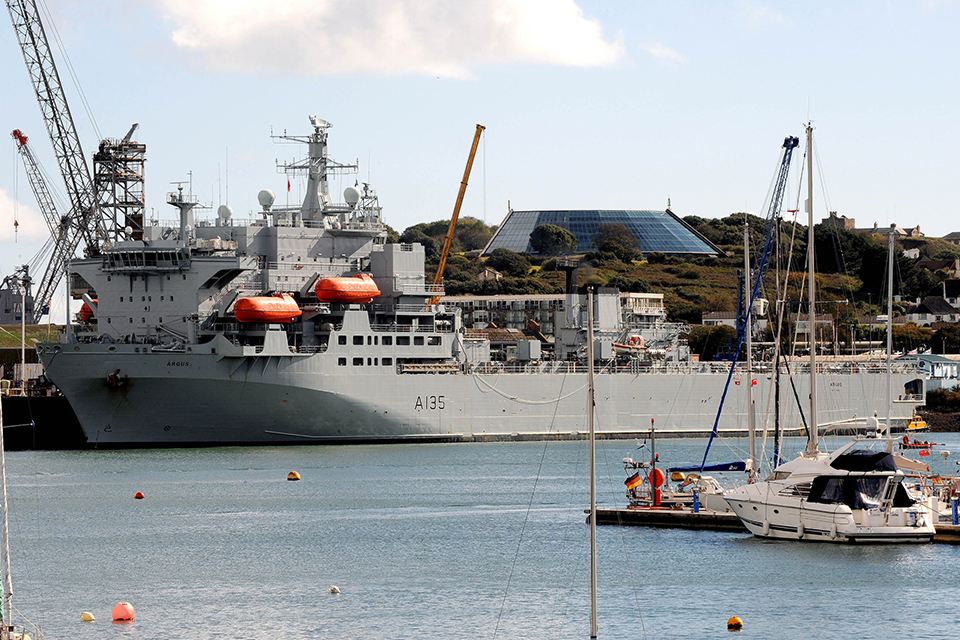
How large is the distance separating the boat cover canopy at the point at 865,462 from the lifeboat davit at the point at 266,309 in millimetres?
31050

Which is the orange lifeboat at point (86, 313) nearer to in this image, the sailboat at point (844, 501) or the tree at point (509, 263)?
the sailboat at point (844, 501)

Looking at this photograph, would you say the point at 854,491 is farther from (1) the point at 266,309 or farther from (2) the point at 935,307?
(2) the point at 935,307

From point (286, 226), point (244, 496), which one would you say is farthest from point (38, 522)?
point (286, 226)

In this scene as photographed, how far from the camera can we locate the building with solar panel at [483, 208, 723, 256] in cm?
15988

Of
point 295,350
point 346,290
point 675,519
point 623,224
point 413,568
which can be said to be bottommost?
point 413,568

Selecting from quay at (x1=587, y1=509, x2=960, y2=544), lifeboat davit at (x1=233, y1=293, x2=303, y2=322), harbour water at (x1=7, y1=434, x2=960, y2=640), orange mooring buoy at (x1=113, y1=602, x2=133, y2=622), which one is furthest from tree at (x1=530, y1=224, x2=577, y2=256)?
orange mooring buoy at (x1=113, y1=602, x2=133, y2=622)

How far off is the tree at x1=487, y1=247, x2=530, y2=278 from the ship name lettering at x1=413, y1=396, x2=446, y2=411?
82814mm

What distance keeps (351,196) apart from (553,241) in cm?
9416

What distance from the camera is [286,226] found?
204 feet

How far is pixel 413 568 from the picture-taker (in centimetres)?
3077

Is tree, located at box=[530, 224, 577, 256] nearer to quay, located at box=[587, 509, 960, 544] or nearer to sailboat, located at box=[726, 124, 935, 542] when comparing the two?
quay, located at box=[587, 509, 960, 544]

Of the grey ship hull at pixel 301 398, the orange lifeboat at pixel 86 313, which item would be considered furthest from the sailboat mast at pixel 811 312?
the orange lifeboat at pixel 86 313

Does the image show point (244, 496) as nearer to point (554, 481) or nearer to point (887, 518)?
point (554, 481)

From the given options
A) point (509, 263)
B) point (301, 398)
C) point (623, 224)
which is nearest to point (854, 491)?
point (301, 398)
